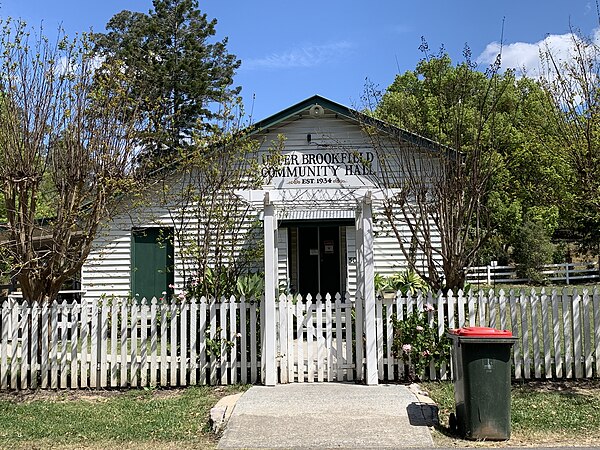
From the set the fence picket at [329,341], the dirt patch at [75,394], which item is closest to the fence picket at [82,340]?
the dirt patch at [75,394]

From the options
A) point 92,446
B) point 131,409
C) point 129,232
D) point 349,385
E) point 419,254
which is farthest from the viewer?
point 129,232

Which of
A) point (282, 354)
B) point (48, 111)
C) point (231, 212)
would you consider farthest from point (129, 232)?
point (282, 354)

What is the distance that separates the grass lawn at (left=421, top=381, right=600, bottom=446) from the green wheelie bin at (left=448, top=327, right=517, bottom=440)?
0.16 m

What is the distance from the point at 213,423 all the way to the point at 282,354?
2.04m

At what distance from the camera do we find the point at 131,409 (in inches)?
305

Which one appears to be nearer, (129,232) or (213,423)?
(213,423)

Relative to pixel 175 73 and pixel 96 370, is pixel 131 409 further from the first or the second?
pixel 175 73

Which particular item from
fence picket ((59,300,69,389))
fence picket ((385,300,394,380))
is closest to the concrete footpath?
fence picket ((385,300,394,380))

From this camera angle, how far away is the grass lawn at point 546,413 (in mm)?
6369

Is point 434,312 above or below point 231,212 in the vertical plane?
below

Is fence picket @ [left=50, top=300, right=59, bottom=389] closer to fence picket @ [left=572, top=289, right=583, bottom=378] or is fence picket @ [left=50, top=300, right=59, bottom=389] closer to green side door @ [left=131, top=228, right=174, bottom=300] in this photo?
green side door @ [left=131, top=228, right=174, bottom=300]

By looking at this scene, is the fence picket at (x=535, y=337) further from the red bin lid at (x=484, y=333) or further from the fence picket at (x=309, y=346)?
the fence picket at (x=309, y=346)

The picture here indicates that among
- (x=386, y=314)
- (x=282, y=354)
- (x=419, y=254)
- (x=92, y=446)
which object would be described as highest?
(x=419, y=254)

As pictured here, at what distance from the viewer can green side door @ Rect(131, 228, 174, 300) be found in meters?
15.3
